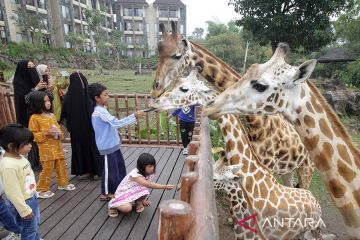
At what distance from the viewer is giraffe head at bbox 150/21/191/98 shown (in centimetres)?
406

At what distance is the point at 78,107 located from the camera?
4.28 meters

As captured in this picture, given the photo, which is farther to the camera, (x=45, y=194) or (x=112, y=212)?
(x=45, y=194)

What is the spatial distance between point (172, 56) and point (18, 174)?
250 centimetres

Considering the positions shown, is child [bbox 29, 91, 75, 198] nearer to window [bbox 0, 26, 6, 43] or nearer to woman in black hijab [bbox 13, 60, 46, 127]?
woman in black hijab [bbox 13, 60, 46, 127]

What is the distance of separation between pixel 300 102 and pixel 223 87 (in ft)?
5.22

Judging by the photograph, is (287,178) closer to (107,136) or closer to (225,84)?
(225,84)

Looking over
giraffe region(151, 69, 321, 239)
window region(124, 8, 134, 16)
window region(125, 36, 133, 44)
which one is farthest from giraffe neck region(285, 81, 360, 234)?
window region(124, 8, 134, 16)

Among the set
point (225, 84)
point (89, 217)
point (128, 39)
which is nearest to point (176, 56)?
point (225, 84)

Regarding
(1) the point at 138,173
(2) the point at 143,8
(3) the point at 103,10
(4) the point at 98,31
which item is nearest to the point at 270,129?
(1) the point at 138,173

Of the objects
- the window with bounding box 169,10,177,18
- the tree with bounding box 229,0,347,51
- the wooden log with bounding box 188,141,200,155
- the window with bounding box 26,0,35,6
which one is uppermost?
the window with bounding box 169,10,177,18

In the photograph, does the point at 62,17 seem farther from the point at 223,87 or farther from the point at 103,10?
the point at 223,87

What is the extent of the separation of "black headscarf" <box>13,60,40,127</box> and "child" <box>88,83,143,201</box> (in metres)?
1.53

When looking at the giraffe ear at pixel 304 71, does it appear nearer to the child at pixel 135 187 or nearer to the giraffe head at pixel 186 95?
the child at pixel 135 187

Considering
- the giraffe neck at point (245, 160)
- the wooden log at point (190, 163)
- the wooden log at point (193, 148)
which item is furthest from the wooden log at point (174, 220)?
the giraffe neck at point (245, 160)
